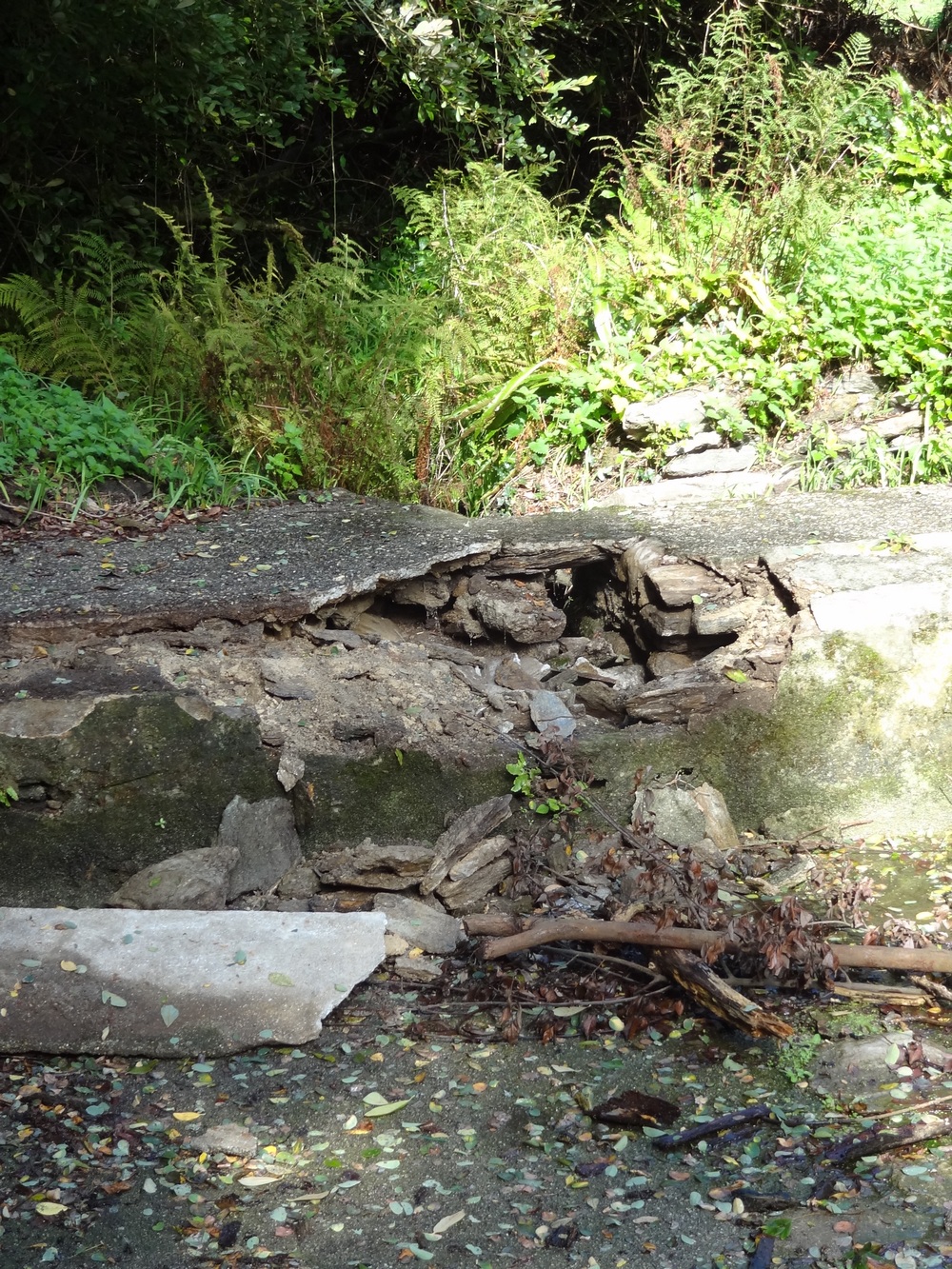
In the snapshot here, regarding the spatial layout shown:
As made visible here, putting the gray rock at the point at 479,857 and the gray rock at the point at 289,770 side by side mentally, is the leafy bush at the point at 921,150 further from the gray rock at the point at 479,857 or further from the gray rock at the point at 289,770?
the gray rock at the point at 289,770

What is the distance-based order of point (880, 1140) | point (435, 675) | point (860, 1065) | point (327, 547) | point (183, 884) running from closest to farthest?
point (880, 1140)
point (860, 1065)
point (183, 884)
point (435, 675)
point (327, 547)

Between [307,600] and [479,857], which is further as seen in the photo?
[307,600]

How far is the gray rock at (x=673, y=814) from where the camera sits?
13.1ft

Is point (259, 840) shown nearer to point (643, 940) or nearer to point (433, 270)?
point (643, 940)

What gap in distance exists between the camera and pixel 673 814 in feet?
13.2

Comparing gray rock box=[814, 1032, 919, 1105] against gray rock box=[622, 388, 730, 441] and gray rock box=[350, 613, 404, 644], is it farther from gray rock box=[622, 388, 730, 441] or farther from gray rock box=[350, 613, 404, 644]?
gray rock box=[622, 388, 730, 441]

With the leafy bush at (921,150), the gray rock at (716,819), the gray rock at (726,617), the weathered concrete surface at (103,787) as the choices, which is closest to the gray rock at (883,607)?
the gray rock at (726,617)

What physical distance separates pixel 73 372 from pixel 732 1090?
4804mm

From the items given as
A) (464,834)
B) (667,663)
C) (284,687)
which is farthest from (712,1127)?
(667,663)

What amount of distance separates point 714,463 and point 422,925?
11.0 feet

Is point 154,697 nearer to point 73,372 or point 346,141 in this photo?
point 73,372

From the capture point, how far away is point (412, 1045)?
297 centimetres

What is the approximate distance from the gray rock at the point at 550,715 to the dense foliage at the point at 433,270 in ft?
6.08

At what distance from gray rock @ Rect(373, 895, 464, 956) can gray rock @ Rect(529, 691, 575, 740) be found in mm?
805
